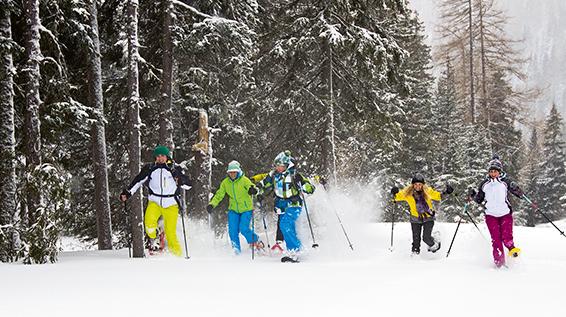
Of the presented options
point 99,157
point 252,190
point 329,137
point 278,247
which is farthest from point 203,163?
point 252,190

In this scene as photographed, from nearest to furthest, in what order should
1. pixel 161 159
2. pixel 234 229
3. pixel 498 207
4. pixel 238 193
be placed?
1. pixel 498 207
2. pixel 161 159
3. pixel 238 193
4. pixel 234 229

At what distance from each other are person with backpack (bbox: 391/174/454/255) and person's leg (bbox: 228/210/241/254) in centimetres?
329

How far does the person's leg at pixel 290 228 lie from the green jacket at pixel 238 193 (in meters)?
1.04

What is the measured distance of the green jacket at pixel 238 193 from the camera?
10461 mm

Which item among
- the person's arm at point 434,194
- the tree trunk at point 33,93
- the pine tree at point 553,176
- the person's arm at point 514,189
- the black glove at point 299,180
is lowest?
the pine tree at point 553,176

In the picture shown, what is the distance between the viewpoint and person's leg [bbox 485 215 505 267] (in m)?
8.31

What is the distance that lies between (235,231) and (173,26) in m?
5.64

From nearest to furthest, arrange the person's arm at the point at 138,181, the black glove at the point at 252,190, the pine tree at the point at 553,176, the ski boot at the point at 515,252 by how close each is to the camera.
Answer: the ski boot at the point at 515,252, the black glove at the point at 252,190, the person's arm at the point at 138,181, the pine tree at the point at 553,176

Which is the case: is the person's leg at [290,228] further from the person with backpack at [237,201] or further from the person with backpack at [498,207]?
the person with backpack at [498,207]

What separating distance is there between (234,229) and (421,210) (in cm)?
384

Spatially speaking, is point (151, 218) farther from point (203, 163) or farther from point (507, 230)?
point (507, 230)

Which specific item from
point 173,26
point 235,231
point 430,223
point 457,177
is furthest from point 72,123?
point 457,177

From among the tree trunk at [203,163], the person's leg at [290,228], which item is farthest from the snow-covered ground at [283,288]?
the tree trunk at [203,163]

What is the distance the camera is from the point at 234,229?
10594 millimetres
